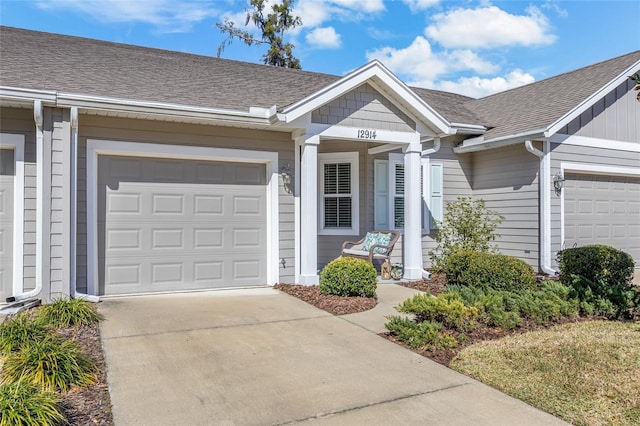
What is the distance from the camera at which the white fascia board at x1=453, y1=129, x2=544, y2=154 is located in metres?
8.96

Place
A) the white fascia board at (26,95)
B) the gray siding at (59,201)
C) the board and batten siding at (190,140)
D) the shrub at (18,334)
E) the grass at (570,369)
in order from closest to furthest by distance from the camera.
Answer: the grass at (570,369), the shrub at (18,334), the white fascia board at (26,95), the gray siding at (59,201), the board and batten siding at (190,140)

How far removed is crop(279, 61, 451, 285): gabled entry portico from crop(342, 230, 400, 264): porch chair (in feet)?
0.86

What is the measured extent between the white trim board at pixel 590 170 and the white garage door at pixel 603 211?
13cm

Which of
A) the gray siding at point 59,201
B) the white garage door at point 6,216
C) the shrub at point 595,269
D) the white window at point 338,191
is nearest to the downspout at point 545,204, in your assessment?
the shrub at point 595,269

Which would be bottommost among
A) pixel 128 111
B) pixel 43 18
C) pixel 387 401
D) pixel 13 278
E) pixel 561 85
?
pixel 387 401

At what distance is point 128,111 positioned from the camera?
6.59m

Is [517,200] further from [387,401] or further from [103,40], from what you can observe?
[103,40]

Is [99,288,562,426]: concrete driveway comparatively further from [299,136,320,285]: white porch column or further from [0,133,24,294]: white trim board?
[299,136,320,285]: white porch column

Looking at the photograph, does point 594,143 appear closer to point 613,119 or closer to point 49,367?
point 613,119

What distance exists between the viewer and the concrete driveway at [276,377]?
3.12 metres

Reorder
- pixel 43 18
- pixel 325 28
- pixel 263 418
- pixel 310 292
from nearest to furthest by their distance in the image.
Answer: pixel 263 418, pixel 310 292, pixel 43 18, pixel 325 28

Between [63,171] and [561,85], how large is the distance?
35.7ft

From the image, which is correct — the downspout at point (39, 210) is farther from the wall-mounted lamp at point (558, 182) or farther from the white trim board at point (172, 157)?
the wall-mounted lamp at point (558, 182)

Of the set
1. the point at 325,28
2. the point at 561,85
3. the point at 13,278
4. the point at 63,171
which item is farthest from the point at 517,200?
the point at 325,28
